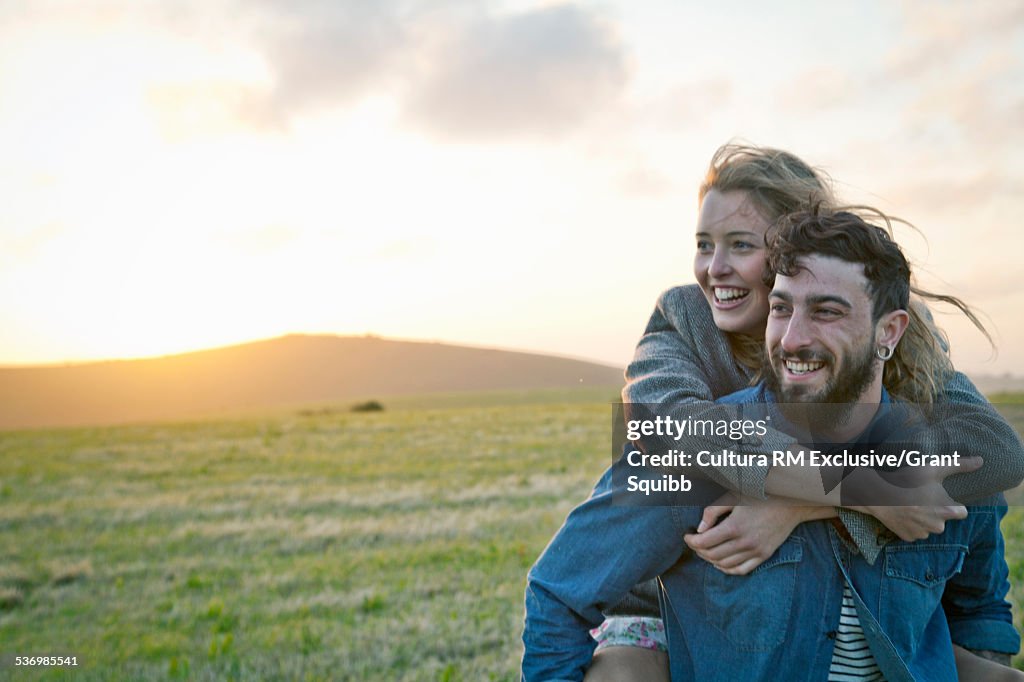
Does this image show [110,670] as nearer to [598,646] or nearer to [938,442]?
[598,646]

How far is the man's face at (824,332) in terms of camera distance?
8.64 feet

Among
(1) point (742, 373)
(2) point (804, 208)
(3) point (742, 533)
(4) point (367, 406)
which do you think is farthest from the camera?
(4) point (367, 406)

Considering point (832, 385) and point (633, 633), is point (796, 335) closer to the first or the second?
point (832, 385)

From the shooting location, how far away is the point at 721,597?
2.60 metres

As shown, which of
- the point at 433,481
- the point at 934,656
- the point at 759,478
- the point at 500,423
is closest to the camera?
the point at 759,478

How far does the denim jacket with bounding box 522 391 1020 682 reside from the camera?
2.54 metres

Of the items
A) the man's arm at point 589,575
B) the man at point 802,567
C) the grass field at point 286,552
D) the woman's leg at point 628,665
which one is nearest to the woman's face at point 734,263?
the man at point 802,567

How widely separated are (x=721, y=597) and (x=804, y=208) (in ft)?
4.62

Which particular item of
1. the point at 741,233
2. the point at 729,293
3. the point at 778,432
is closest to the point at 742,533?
the point at 778,432

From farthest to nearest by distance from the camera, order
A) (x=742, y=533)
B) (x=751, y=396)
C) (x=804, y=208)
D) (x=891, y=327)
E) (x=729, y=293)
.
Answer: (x=729, y=293) < (x=804, y=208) < (x=751, y=396) < (x=891, y=327) < (x=742, y=533)

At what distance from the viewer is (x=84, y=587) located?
866cm

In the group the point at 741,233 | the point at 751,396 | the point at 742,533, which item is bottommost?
the point at 742,533

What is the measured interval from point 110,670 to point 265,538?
4.18m

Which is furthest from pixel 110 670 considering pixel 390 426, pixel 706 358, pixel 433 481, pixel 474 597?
pixel 390 426
